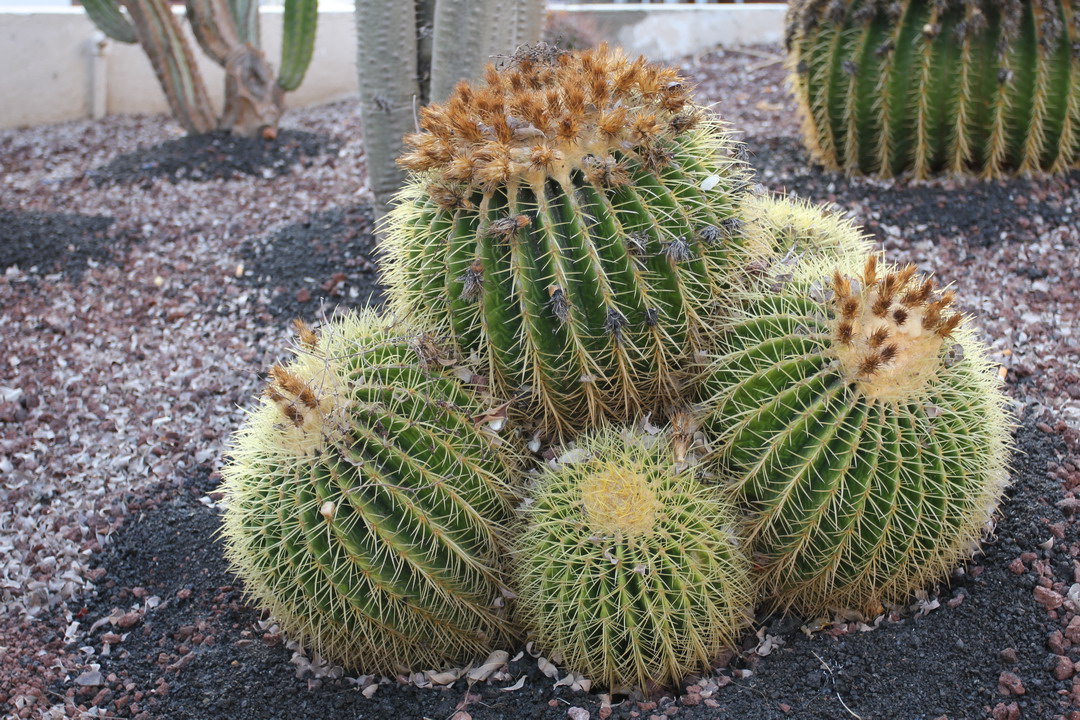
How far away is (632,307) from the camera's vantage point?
7.98 feet

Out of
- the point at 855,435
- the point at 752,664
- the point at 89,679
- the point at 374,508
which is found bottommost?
the point at 89,679

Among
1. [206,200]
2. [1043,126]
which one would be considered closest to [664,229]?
[1043,126]

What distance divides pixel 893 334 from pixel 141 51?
24.3 ft

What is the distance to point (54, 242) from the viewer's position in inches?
199

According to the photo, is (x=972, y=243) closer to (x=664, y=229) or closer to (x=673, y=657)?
(x=664, y=229)

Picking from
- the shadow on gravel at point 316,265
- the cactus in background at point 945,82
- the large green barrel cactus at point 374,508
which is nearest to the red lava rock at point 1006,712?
the large green barrel cactus at point 374,508

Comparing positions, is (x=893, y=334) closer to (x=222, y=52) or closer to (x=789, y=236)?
(x=789, y=236)

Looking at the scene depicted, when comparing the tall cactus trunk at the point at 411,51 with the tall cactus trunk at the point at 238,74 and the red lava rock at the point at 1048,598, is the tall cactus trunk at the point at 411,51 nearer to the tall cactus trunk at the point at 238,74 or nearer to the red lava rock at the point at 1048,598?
the tall cactus trunk at the point at 238,74

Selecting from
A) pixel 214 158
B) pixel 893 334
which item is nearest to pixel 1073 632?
pixel 893 334

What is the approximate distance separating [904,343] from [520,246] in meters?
0.96

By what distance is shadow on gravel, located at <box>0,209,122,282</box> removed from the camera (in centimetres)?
488

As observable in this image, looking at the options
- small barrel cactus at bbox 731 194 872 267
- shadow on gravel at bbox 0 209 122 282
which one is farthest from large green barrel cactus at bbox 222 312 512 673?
shadow on gravel at bbox 0 209 122 282

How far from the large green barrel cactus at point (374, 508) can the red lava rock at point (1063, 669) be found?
1.37 m

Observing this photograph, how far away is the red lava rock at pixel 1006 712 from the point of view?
221cm
